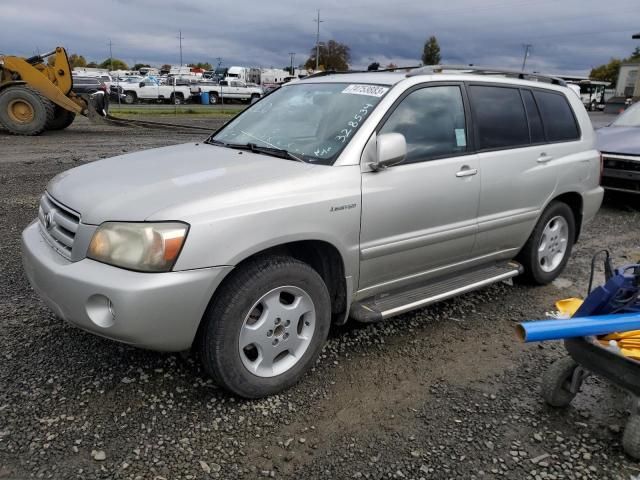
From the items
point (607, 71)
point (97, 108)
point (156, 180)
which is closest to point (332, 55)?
point (607, 71)

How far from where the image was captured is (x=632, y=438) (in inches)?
101

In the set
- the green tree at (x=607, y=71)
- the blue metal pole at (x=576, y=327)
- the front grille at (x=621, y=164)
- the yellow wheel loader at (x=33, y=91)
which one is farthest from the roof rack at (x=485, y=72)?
the green tree at (x=607, y=71)

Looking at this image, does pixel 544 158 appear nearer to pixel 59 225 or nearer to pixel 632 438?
pixel 632 438

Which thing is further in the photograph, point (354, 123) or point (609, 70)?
point (609, 70)

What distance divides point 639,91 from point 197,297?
3468cm

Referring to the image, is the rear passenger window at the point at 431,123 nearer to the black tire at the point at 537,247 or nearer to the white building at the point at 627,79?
the black tire at the point at 537,247

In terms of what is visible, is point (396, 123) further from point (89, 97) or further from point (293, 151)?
point (89, 97)

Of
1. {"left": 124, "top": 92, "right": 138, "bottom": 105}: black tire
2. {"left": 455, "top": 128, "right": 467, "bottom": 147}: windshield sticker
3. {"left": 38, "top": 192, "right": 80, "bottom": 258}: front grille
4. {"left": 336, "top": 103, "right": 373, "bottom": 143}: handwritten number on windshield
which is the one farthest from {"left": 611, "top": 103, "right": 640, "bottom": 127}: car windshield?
{"left": 124, "top": 92, "right": 138, "bottom": 105}: black tire

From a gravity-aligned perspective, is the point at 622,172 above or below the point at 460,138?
below

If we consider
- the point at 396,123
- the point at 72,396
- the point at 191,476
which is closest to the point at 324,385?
the point at 191,476

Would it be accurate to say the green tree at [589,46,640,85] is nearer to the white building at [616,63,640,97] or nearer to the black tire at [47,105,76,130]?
the white building at [616,63,640,97]

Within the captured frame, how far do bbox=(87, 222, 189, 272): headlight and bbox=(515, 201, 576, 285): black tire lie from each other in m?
3.14

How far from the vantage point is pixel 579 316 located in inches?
112

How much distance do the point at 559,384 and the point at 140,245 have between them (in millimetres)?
2318
